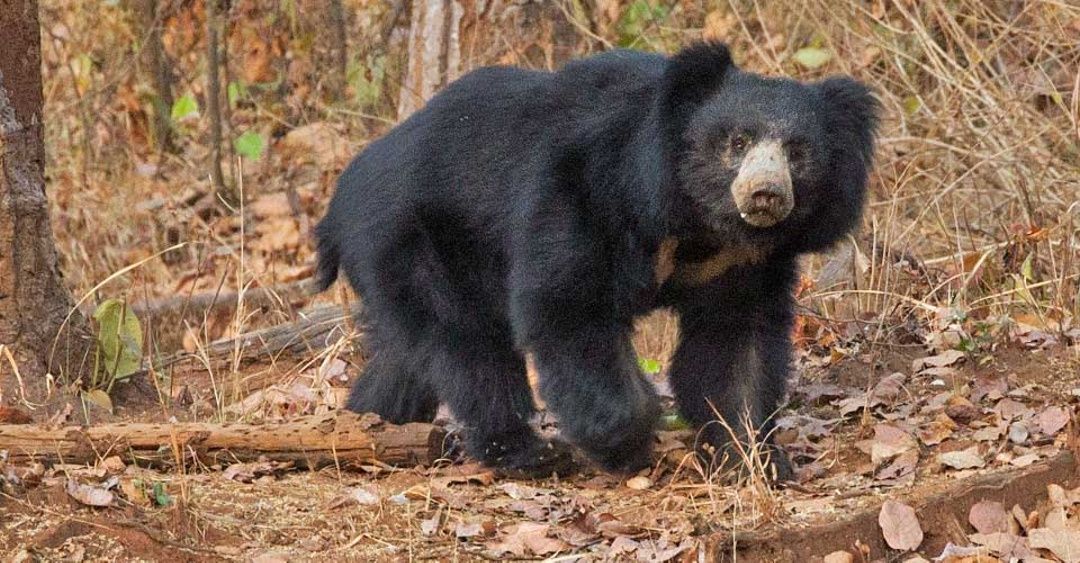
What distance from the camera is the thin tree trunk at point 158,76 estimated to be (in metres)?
11.1

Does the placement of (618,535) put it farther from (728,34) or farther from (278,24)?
(278,24)

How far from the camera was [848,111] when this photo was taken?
4.62 m

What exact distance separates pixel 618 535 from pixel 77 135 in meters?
8.15

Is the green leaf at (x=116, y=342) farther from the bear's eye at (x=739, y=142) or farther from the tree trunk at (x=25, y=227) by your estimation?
the bear's eye at (x=739, y=142)

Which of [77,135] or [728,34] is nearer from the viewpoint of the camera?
[728,34]

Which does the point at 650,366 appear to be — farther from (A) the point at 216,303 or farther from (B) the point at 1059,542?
(A) the point at 216,303

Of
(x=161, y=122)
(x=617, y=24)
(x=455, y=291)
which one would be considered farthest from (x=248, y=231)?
(x=455, y=291)

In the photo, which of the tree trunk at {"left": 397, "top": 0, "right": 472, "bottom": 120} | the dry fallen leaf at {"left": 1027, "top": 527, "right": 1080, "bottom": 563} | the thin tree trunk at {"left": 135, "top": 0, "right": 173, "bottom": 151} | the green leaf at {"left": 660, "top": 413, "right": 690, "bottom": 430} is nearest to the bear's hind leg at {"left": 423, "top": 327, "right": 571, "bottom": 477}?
the green leaf at {"left": 660, "top": 413, "right": 690, "bottom": 430}

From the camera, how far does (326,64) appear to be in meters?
11.2

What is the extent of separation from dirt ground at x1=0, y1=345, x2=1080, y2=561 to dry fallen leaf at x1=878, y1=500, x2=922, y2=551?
0.06ft

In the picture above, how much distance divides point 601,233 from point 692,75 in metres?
0.56

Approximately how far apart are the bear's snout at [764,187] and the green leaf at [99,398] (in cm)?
233

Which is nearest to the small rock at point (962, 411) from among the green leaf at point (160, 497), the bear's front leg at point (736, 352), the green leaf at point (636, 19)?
the bear's front leg at point (736, 352)

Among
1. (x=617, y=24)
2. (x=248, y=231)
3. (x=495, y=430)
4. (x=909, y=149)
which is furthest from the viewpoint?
(x=248, y=231)
